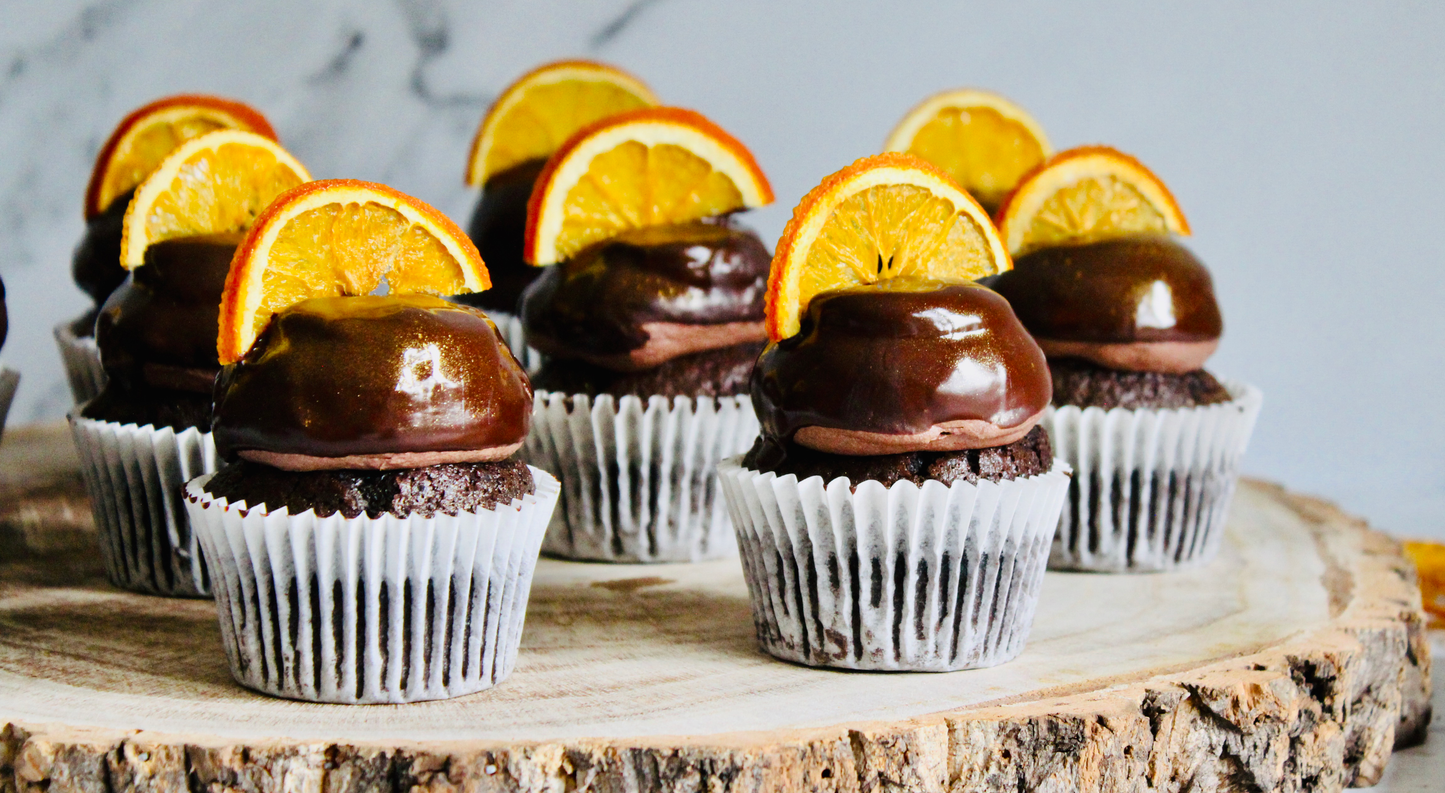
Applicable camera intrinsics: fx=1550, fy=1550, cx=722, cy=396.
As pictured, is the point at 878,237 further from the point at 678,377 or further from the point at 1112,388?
the point at 1112,388

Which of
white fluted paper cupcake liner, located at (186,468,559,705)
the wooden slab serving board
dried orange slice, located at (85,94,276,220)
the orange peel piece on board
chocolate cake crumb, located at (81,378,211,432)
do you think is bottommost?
the orange peel piece on board

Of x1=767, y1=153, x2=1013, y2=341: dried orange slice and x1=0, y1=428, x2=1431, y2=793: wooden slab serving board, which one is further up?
x1=767, y1=153, x2=1013, y2=341: dried orange slice

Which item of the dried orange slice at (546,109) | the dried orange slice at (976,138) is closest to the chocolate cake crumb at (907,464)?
the dried orange slice at (976,138)

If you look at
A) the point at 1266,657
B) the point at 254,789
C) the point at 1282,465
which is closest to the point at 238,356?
the point at 254,789

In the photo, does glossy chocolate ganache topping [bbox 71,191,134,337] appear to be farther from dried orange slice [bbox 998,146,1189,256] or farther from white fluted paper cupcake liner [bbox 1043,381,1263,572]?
white fluted paper cupcake liner [bbox 1043,381,1263,572]

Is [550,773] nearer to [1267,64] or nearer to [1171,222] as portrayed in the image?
[1171,222]

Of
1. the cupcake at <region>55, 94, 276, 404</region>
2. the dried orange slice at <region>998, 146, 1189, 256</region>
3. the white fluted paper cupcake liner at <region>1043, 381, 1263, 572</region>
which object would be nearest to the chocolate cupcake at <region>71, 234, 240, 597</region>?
the cupcake at <region>55, 94, 276, 404</region>

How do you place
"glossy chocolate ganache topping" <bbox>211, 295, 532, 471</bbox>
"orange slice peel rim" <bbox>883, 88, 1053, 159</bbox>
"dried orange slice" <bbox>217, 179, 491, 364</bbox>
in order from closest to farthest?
→ 1. "glossy chocolate ganache topping" <bbox>211, 295, 532, 471</bbox>
2. "dried orange slice" <bbox>217, 179, 491, 364</bbox>
3. "orange slice peel rim" <bbox>883, 88, 1053, 159</bbox>
